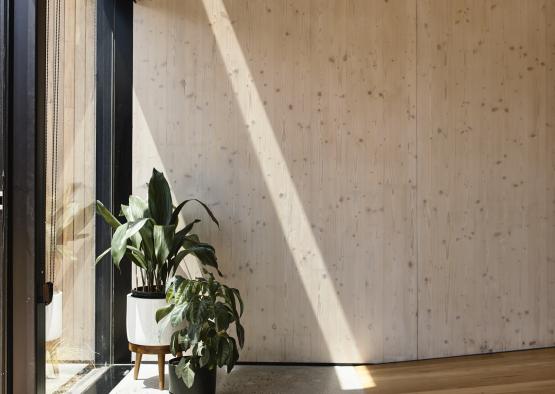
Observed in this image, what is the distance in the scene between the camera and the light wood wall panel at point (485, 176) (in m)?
4.09

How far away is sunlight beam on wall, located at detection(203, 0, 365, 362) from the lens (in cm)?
398

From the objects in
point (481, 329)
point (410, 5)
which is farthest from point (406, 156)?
point (481, 329)

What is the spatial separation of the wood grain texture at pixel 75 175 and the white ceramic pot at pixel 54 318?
0.17ft

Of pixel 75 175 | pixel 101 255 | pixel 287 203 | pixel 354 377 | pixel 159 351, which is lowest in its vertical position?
pixel 354 377

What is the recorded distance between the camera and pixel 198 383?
124 inches

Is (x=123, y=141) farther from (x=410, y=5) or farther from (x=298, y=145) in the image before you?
(x=410, y=5)

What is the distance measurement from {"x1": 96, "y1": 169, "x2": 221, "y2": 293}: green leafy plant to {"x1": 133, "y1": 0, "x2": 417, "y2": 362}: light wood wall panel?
0.45m

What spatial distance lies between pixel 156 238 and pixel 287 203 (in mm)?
982

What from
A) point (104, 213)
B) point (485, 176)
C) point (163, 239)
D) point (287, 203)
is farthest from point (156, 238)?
point (485, 176)

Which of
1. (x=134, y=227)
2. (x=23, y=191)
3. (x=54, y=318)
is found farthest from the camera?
(x=134, y=227)

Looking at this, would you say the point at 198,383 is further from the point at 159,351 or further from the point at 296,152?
the point at 296,152

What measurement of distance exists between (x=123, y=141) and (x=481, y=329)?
270 centimetres

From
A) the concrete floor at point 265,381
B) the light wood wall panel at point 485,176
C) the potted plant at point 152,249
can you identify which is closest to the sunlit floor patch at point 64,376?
the concrete floor at point 265,381

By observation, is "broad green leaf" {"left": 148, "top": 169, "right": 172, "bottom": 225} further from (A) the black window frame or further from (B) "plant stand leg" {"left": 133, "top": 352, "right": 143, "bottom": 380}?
(A) the black window frame
